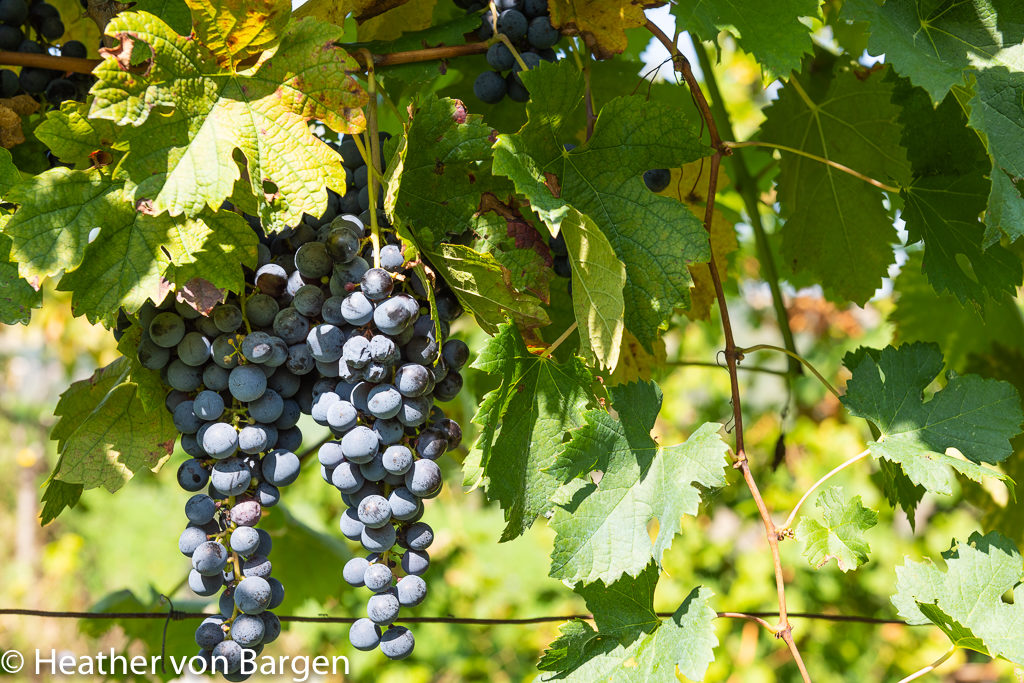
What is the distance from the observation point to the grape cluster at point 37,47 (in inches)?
35.0

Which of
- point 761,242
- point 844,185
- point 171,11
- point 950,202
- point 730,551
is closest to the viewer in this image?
point 171,11

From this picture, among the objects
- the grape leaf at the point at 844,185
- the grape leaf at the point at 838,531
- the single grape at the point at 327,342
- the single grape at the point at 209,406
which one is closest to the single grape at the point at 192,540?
the single grape at the point at 209,406

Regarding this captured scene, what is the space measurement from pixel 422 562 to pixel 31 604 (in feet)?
14.5

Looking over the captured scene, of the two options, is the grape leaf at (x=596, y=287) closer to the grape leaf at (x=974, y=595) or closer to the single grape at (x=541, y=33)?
the single grape at (x=541, y=33)

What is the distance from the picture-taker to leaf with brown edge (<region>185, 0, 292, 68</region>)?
689 millimetres

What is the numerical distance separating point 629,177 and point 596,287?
0.14 m

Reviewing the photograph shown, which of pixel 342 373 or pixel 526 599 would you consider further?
pixel 526 599

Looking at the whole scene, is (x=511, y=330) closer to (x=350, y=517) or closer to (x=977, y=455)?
(x=350, y=517)

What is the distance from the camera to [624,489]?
2.55ft

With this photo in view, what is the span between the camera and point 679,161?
783mm

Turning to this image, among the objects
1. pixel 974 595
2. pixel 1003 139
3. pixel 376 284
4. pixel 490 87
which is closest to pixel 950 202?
pixel 1003 139

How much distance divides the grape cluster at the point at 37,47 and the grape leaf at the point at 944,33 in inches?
32.6

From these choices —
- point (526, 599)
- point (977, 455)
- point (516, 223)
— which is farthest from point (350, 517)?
point (526, 599)

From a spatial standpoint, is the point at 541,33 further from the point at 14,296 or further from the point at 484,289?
the point at 14,296
